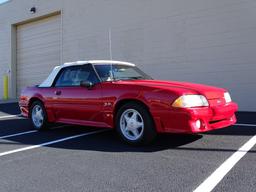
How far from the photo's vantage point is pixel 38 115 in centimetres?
831

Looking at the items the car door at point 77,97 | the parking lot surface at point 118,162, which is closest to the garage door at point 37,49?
the car door at point 77,97

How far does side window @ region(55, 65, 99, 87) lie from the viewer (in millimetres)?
7104

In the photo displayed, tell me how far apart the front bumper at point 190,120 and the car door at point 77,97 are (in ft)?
4.33

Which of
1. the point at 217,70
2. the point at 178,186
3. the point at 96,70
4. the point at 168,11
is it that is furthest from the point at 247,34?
the point at 178,186

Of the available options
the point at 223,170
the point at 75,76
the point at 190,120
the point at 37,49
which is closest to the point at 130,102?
the point at 190,120

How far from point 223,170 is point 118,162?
1.36 meters

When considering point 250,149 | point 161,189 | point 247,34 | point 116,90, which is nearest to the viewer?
point 161,189

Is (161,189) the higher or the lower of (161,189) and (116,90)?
the lower

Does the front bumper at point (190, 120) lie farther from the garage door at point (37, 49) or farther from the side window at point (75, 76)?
the garage door at point (37, 49)

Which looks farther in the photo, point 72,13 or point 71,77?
point 72,13

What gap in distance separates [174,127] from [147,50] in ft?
25.3

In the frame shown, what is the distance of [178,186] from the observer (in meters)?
4.22

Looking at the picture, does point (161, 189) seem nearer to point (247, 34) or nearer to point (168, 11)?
point (247, 34)

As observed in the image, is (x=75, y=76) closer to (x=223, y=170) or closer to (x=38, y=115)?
(x=38, y=115)
